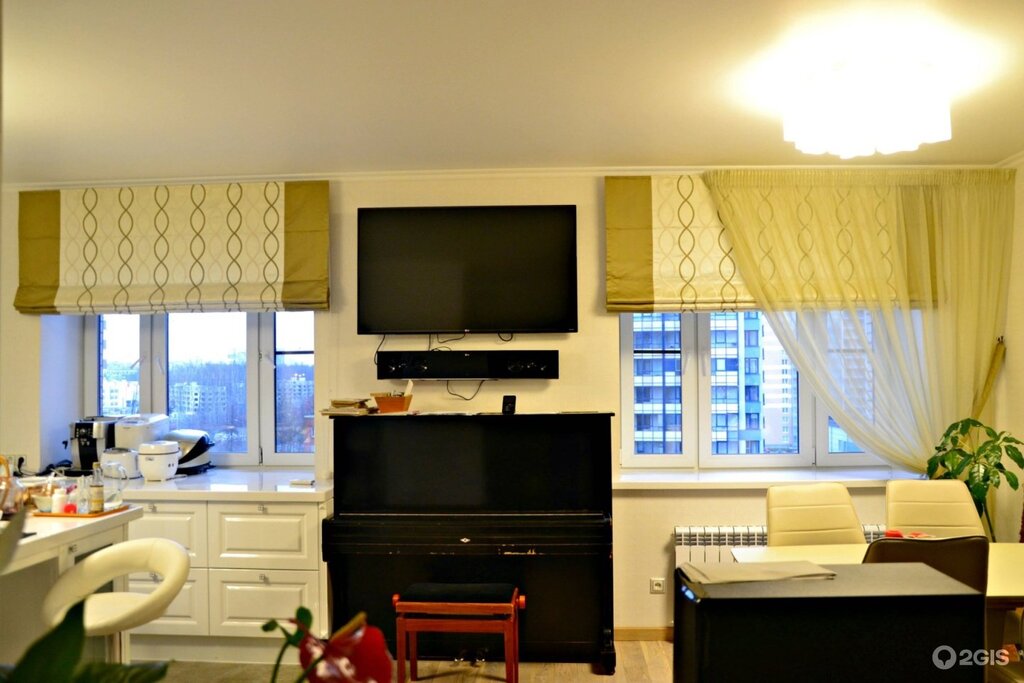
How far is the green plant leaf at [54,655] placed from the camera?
615 mm

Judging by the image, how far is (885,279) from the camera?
14.1 ft

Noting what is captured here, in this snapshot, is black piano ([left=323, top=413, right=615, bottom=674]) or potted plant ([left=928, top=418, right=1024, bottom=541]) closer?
potted plant ([left=928, top=418, right=1024, bottom=541])

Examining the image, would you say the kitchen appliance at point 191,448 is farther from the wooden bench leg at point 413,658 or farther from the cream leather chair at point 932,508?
the cream leather chair at point 932,508

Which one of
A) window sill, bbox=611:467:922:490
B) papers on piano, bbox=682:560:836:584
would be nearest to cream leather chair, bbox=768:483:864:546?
window sill, bbox=611:467:922:490

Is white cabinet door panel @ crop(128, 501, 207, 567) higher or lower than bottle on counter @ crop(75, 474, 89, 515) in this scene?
lower

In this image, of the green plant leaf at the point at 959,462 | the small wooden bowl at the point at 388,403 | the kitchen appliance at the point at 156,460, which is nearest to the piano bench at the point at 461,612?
the small wooden bowl at the point at 388,403

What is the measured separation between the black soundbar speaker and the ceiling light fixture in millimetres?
1876

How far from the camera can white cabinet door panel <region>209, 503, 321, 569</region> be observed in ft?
13.4

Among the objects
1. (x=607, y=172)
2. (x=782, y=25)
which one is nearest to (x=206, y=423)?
(x=607, y=172)

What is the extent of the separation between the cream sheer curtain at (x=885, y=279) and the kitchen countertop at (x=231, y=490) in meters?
2.58

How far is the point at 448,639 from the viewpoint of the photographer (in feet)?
13.6

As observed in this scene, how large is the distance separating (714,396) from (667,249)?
3.18 feet

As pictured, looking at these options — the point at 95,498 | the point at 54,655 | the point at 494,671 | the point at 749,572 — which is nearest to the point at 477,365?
the point at 494,671

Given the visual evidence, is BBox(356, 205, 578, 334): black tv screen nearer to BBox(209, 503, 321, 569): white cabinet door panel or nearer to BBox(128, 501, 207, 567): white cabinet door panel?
BBox(209, 503, 321, 569): white cabinet door panel
